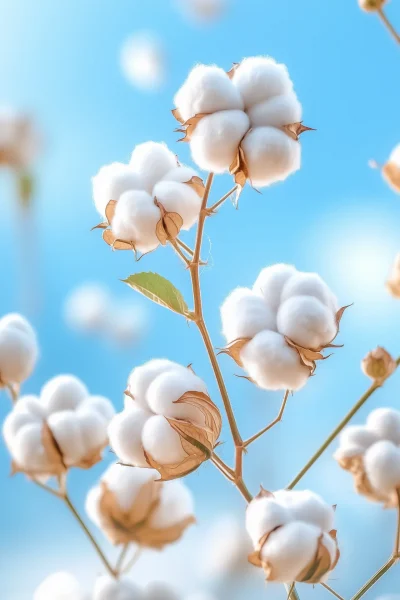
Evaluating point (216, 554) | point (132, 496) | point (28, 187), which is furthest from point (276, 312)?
point (28, 187)

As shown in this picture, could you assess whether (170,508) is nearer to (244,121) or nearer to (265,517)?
(265,517)

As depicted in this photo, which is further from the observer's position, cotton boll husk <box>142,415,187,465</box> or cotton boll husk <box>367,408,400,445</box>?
cotton boll husk <box>367,408,400,445</box>

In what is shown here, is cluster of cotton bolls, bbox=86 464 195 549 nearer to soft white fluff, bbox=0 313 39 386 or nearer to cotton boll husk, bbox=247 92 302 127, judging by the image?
soft white fluff, bbox=0 313 39 386

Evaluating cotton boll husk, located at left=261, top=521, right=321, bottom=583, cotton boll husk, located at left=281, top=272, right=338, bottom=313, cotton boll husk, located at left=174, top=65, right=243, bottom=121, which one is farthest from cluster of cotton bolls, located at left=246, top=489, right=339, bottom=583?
cotton boll husk, located at left=174, top=65, right=243, bottom=121

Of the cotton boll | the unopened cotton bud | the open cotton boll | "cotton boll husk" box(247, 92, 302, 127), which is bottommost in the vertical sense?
the unopened cotton bud

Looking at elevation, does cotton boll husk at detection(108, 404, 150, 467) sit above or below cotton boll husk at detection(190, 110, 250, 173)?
below

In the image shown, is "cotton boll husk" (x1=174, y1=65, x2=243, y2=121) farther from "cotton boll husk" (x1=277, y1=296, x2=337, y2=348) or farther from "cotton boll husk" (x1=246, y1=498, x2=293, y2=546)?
"cotton boll husk" (x1=246, y1=498, x2=293, y2=546)

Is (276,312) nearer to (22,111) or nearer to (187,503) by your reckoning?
(187,503)
